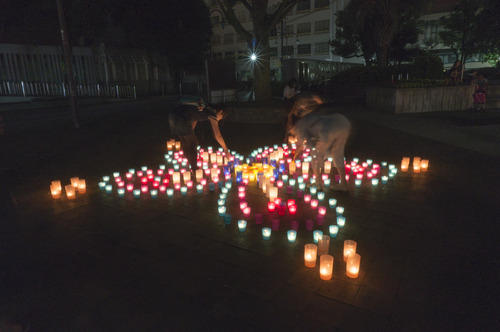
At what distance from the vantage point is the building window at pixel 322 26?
48.2 meters

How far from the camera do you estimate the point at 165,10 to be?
87.5 feet

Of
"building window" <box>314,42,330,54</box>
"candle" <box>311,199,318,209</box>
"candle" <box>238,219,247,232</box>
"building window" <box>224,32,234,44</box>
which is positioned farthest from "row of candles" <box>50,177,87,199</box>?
"building window" <box>224,32,234,44</box>

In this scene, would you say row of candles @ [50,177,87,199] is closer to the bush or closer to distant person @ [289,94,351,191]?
distant person @ [289,94,351,191]

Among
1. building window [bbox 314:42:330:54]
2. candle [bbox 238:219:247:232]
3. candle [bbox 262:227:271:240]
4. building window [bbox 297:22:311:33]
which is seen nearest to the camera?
candle [bbox 262:227:271:240]

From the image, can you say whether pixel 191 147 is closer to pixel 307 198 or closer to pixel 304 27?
pixel 307 198

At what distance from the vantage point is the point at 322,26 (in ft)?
160

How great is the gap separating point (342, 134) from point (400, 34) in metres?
29.4

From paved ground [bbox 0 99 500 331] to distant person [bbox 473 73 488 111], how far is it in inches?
366

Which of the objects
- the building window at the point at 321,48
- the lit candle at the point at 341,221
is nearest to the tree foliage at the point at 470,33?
the building window at the point at 321,48

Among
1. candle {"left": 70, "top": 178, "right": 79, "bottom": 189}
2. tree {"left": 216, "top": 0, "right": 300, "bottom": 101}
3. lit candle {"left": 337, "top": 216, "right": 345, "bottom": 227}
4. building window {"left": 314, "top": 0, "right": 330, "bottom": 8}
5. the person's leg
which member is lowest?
lit candle {"left": 337, "top": 216, "right": 345, "bottom": 227}

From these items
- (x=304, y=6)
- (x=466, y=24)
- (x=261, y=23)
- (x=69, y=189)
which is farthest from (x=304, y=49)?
(x=69, y=189)

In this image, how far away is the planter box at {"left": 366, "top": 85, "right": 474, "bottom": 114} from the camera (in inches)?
579

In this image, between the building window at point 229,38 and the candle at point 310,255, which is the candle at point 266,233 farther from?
the building window at point 229,38

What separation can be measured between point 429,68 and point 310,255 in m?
17.3
